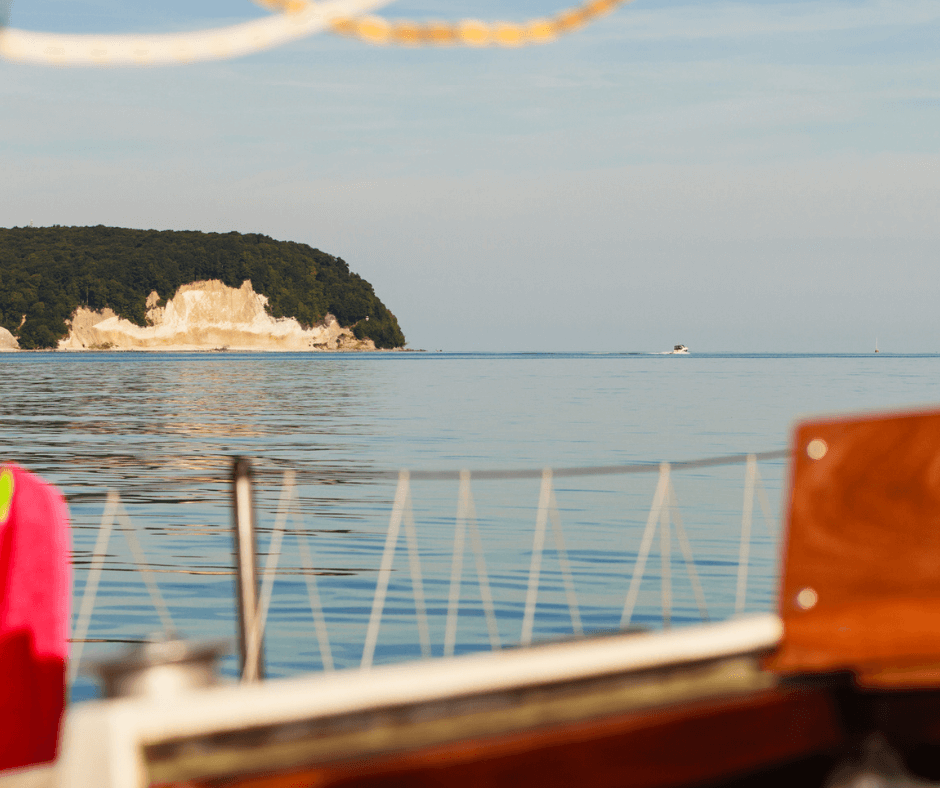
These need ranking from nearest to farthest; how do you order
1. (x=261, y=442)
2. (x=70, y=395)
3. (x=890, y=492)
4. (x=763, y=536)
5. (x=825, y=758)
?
(x=890, y=492) → (x=825, y=758) → (x=763, y=536) → (x=261, y=442) → (x=70, y=395)

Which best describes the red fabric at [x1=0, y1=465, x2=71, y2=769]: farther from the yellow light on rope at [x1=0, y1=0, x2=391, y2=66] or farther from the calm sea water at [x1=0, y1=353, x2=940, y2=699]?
the yellow light on rope at [x1=0, y1=0, x2=391, y2=66]

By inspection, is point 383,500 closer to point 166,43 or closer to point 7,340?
point 166,43

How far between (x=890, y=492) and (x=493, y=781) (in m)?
1.13

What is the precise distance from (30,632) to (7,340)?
15675 cm

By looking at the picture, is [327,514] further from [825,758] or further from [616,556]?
[825,758]

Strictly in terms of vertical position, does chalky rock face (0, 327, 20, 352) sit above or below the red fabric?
below

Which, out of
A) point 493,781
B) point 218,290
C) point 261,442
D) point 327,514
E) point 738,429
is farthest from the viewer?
point 218,290

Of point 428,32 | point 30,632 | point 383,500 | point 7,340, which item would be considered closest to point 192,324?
point 7,340

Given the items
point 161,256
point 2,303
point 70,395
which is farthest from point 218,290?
point 70,395

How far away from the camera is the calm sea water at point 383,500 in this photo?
37.9 ft

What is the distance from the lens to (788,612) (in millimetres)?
2607

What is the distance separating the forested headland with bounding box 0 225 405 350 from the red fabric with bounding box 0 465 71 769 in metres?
142

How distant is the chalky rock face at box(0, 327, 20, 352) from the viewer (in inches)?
5763

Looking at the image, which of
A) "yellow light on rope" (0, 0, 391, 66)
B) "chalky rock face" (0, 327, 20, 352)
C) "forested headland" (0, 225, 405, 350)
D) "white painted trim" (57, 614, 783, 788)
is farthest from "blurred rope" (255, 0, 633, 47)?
"chalky rock face" (0, 327, 20, 352)
